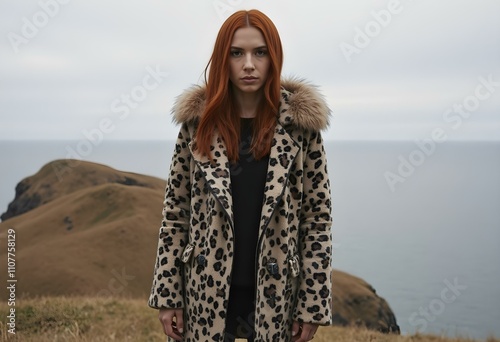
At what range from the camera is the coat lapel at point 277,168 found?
2295mm

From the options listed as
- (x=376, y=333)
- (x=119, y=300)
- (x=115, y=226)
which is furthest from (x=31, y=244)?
(x=376, y=333)

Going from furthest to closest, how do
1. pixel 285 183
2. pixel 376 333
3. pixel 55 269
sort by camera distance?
pixel 55 269 → pixel 376 333 → pixel 285 183

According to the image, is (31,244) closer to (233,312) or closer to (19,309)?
(19,309)

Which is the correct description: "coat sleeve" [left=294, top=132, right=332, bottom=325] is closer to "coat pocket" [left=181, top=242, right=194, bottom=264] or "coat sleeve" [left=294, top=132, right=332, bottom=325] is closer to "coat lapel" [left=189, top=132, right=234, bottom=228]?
"coat lapel" [left=189, top=132, right=234, bottom=228]

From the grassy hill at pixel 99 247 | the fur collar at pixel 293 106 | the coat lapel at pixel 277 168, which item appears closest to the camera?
the coat lapel at pixel 277 168

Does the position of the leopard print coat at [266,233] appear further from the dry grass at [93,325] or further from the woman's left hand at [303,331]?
the dry grass at [93,325]

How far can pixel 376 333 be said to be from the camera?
17.8 ft

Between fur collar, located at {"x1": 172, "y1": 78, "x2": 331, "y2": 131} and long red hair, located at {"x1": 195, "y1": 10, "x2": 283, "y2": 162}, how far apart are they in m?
0.06

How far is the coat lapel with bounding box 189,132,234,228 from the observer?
7.57ft

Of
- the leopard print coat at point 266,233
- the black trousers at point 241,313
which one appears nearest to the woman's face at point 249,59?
the leopard print coat at point 266,233

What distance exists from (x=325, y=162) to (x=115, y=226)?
10971 mm

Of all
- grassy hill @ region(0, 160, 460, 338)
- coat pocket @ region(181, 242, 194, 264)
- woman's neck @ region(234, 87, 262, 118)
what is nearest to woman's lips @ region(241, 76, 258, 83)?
woman's neck @ region(234, 87, 262, 118)

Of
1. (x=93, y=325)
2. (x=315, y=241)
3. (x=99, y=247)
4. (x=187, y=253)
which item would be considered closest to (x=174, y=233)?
(x=187, y=253)

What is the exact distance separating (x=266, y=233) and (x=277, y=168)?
312mm
